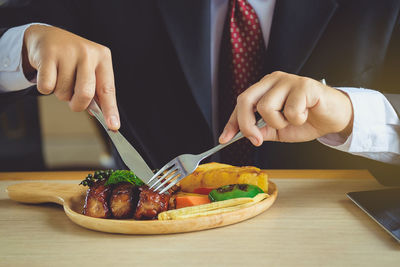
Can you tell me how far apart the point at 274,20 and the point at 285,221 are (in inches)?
36.3

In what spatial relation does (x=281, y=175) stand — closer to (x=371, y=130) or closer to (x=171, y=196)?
(x=371, y=130)

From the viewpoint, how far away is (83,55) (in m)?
1.04

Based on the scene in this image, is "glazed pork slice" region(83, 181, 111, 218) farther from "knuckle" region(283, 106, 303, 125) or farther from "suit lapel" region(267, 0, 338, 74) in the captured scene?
"suit lapel" region(267, 0, 338, 74)

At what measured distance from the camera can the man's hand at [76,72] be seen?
1021 millimetres

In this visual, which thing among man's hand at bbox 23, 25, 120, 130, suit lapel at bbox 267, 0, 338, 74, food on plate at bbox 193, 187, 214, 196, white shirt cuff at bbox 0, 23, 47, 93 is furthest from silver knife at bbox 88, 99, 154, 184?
suit lapel at bbox 267, 0, 338, 74

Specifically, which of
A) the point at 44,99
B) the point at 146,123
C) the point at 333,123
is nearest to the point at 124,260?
the point at 333,123

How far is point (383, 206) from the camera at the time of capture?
3.38 ft

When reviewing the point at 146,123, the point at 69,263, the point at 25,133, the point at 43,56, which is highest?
the point at 43,56

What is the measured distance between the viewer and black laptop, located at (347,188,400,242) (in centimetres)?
92

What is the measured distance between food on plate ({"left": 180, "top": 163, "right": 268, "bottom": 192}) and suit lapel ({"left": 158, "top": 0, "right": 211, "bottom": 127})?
1.55ft

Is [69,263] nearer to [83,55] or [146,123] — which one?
[83,55]

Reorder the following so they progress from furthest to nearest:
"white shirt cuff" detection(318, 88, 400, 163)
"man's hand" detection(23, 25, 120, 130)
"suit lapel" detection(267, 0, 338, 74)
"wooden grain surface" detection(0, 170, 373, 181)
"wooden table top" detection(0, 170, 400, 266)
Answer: "suit lapel" detection(267, 0, 338, 74) → "wooden grain surface" detection(0, 170, 373, 181) → "white shirt cuff" detection(318, 88, 400, 163) → "man's hand" detection(23, 25, 120, 130) → "wooden table top" detection(0, 170, 400, 266)

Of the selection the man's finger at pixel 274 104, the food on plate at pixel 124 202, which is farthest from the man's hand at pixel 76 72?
the man's finger at pixel 274 104

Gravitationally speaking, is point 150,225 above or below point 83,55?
below
